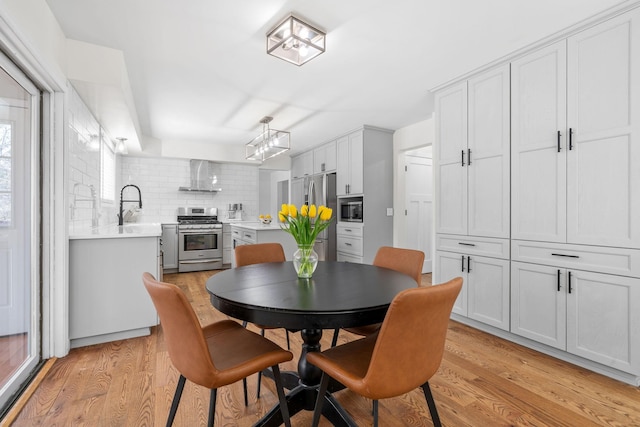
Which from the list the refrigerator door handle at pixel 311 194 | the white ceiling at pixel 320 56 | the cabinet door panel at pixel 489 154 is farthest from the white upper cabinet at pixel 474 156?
the refrigerator door handle at pixel 311 194

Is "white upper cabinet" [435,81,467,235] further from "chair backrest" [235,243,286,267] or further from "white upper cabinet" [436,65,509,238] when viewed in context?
"chair backrest" [235,243,286,267]

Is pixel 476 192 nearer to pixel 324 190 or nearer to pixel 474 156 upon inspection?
pixel 474 156

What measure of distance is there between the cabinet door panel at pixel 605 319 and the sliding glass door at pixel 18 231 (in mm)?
3545

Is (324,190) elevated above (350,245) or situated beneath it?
elevated above

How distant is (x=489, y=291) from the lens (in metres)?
2.70

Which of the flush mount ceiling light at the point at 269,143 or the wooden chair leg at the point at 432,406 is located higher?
the flush mount ceiling light at the point at 269,143

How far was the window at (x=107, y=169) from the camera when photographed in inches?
148

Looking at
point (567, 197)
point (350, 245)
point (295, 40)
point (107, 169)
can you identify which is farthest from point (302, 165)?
point (567, 197)

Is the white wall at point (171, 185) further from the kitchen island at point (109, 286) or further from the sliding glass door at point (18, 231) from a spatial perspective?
the sliding glass door at point (18, 231)

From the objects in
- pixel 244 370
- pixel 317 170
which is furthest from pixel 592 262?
pixel 317 170

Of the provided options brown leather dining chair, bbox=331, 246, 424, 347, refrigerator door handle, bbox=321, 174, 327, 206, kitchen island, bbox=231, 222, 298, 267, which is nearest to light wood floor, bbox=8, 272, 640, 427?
brown leather dining chair, bbox=331, 246, 424, 347

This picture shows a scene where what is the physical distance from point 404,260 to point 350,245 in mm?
2709

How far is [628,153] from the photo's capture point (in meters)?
1.92

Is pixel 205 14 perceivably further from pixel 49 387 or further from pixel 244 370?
pixel 49 387
